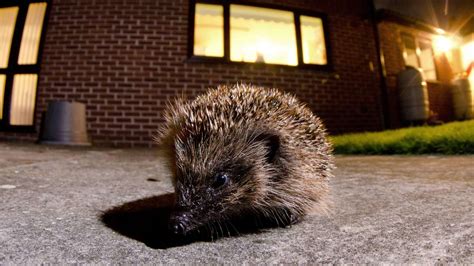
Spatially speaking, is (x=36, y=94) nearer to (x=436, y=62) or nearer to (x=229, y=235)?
(x=229, y=235)

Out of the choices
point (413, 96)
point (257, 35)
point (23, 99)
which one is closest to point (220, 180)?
point (257, 35)

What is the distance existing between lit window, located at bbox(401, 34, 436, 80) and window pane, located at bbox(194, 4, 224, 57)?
6.57 meters

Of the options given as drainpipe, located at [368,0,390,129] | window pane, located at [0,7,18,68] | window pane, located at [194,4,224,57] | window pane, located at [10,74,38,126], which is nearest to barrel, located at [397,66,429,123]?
drainpipe, located at [368,0,390,129]

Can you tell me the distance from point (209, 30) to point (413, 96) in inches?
246

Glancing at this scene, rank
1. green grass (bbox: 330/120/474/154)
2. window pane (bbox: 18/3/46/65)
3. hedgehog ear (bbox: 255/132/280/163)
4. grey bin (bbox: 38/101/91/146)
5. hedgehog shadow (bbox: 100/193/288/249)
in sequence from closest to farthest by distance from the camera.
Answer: hedgehog shadow (bbox: 100/193/288/249) < hedgehog ear (bbox: 255/132/280/163) < green grass (bbox: 330/120/474/154) < grey bin (bbox: 38/101/91/146) < window pane (bbox: 18/3/46/65)

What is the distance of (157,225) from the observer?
6.06 ft

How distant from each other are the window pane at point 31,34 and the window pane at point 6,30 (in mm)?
431

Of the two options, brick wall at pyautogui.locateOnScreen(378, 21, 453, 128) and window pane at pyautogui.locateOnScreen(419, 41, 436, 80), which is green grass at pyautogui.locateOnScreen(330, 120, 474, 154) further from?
window pane at pyautogui.locateOnScreen(419, 41, 436, 80)

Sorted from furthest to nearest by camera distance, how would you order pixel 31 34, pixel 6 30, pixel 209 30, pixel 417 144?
1. pixel 6 30
2. pixel 209 30
3. pixel 31 34
4. pixel 417 144

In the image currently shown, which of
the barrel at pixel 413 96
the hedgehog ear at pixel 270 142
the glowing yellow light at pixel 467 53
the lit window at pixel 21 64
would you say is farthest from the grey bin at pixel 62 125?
the glowing yellow light at pixel 467 53

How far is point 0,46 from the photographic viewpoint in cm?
809

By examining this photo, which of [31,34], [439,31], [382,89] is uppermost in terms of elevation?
[439,31]

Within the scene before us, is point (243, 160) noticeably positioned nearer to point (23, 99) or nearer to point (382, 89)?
point (23, 99)

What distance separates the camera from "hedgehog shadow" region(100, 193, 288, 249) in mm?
1646
